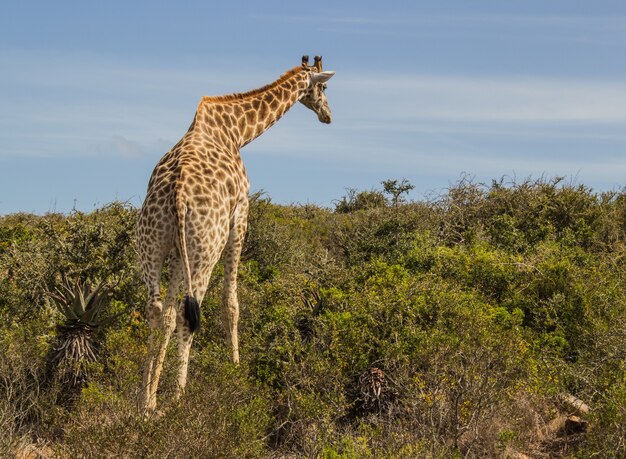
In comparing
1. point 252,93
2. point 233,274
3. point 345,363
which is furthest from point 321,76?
point 345,363

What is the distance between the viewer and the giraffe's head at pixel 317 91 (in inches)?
488

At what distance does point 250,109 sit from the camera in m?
11.5

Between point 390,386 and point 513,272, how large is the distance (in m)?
4.59

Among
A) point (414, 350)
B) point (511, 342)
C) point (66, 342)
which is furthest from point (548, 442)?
point (66, 342)

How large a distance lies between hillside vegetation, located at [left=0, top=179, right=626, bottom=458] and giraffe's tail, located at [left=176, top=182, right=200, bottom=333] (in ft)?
2.10

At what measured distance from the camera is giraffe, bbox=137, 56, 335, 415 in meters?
8.78

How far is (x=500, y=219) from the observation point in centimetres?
1792

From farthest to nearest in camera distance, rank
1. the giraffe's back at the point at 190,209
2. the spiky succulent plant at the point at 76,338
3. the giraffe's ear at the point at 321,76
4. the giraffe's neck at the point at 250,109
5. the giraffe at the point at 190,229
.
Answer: the giraffe's ear at the point at 321,76 → the giraffe's neck at the point at 250,109 → the spiky succulent plant at the point at 76,338 → the giraffe's back at the point at 190,209 → the giraffe at the point at 190,229

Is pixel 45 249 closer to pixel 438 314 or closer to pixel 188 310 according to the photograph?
pixel 188 310

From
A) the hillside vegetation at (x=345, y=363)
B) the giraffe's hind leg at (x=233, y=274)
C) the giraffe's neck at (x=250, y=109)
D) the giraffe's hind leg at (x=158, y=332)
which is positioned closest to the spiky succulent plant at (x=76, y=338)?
the hillside vegetation at (x=345, y=363)

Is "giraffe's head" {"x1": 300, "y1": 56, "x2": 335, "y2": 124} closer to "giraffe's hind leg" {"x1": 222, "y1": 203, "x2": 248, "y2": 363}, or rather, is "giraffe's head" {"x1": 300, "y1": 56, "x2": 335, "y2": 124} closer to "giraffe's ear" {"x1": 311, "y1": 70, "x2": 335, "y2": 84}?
"giraffe's ear" {"x1": 311, "y1": 70, "x2": 335, "y2": 84}

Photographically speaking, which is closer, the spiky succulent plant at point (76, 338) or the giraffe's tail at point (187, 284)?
the giraffe's tail at point (187, 284)

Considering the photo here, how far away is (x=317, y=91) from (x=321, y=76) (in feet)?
0.94

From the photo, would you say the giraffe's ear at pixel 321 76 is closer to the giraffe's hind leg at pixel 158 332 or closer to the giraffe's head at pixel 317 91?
the giraffe's head at pixel 317 91
